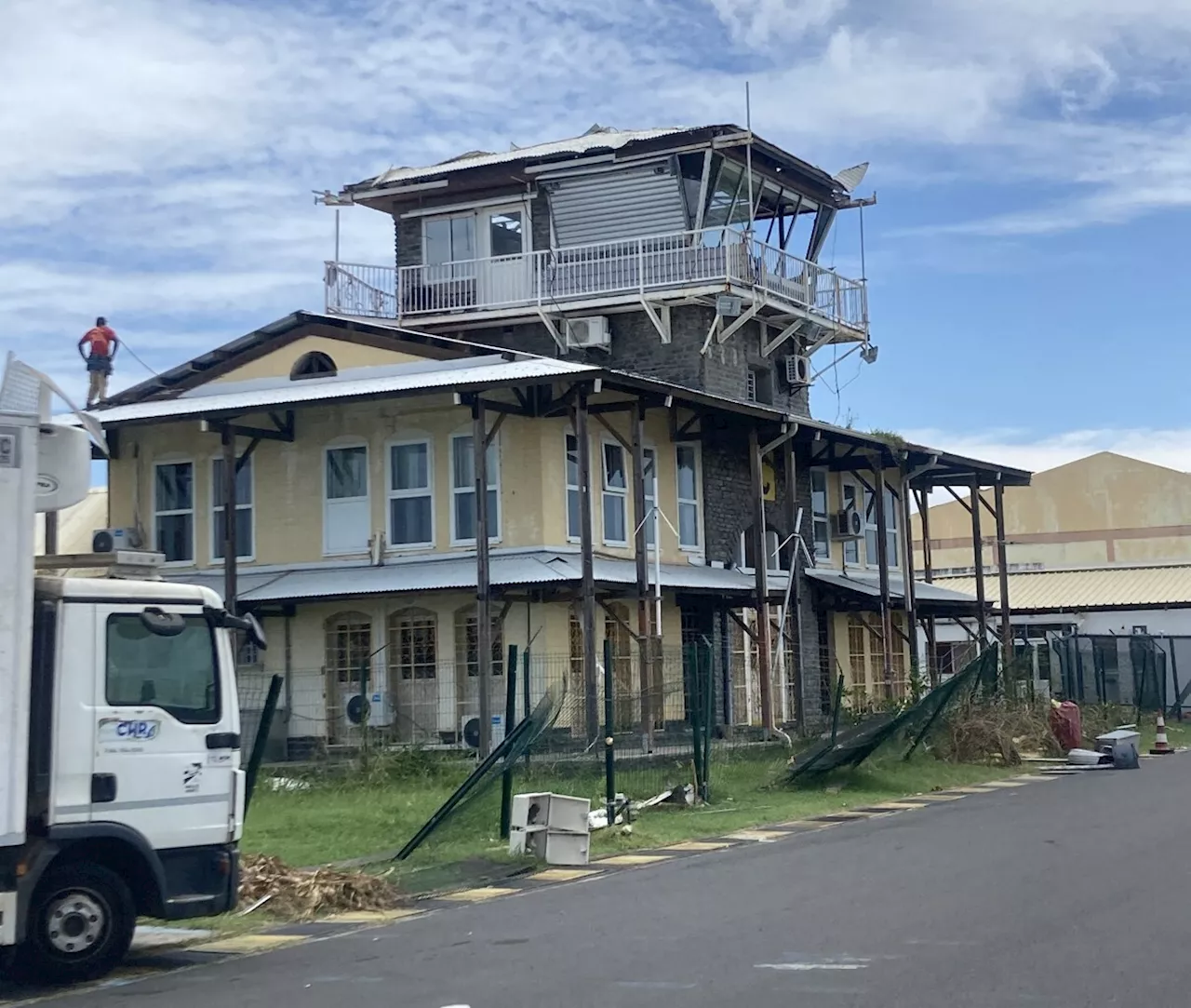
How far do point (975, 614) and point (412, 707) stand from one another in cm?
1537

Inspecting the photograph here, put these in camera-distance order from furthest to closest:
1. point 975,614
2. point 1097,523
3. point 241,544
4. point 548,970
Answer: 1. point 1097,523
2. point 975,614
3. point 241,544
4. point 548,970

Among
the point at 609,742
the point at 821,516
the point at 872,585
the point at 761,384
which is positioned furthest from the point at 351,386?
the point at 872,585

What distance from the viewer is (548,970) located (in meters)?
9.45

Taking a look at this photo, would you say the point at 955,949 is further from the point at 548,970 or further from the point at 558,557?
the point at 558,557

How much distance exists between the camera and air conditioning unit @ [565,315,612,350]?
30.6 m

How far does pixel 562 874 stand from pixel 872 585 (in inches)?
801

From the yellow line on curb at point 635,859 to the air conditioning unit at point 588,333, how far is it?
1624 centimetres

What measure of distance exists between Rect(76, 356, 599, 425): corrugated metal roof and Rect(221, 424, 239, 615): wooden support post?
594 mm

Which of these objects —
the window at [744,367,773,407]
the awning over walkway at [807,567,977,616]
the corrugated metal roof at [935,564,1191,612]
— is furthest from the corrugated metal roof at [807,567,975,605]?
the corrugated metal roof at [935,564,1191,612]

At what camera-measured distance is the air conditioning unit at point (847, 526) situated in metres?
33.4

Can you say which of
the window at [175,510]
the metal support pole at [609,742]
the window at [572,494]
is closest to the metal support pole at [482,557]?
the window at [572,494]

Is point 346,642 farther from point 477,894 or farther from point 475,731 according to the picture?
point 477,894

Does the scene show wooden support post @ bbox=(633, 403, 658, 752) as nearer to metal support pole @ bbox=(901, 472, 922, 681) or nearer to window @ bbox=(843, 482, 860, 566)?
metal support pole @ bbox=(901, 472, 922, 681)

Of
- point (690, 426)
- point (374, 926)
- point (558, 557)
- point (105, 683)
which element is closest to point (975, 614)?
point (690, 426)
